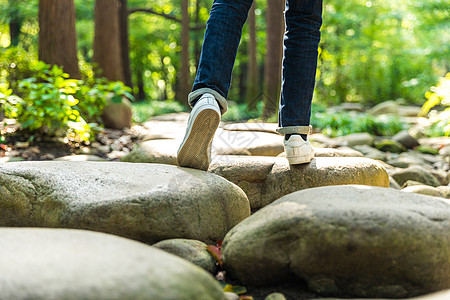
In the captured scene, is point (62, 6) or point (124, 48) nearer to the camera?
point (62, 6)

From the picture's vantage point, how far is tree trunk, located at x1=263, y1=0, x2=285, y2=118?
9.65 metres

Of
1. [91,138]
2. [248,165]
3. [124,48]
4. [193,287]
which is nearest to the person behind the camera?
[193,287]

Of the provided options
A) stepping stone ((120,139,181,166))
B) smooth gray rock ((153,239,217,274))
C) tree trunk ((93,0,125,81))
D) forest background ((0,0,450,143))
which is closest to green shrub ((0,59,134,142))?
forest background ((0,0,450,143))

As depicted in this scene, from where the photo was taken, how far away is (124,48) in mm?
13930

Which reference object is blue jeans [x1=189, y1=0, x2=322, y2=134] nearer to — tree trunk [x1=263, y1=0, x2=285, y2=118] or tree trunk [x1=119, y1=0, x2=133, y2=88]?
tree trunk [x1=263, y1=0, x2=285, y2=118]

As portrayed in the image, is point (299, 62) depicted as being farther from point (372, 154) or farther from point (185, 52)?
point (185, 52)

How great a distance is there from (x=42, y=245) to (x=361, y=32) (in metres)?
17.3

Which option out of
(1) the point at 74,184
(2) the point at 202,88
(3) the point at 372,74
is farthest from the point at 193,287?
(3) the point at 372,74

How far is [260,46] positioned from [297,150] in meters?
18.8

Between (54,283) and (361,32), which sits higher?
(361,32)

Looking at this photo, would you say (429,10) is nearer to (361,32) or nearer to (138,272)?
(361,32)

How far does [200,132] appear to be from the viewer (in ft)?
6.72

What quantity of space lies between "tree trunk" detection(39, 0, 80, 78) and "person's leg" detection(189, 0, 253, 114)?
149 inches

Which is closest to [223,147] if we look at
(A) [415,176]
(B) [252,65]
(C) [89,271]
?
(A) [415,176]
